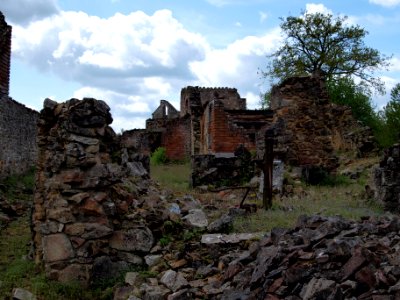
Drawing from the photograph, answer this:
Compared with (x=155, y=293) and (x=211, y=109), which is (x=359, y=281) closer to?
(x=155, y=293)

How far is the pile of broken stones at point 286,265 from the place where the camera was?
443 cm

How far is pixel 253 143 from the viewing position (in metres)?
17.1

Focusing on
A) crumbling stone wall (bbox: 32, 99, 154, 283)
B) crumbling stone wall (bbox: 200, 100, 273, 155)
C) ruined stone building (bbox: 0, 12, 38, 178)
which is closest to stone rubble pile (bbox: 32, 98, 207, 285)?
crumbling stone wall (bbox: 32, 99, 154, 283)

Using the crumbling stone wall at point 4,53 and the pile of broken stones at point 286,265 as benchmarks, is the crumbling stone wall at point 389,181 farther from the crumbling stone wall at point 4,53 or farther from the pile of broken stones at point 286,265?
the crumbling stone wall at point 4,53

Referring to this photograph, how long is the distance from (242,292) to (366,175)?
35.0ft

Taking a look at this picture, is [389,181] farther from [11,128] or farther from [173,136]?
[173,136]

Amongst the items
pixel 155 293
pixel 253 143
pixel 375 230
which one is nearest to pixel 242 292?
pixel 155 293

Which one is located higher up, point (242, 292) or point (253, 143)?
point (253, 143)

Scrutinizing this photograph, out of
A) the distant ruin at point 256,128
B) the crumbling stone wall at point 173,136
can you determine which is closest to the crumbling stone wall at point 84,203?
the distant ruin at point 256,128

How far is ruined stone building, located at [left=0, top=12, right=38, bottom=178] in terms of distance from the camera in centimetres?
1548

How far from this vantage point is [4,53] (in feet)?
50.6

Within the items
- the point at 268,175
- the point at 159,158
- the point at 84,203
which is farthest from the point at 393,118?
the point at 84,203

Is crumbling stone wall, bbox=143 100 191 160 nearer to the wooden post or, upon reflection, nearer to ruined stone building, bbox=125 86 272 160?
ruined stone building, bbox=125 86 272 160

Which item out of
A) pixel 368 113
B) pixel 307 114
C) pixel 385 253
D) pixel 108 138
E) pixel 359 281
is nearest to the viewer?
pixel 359 281
